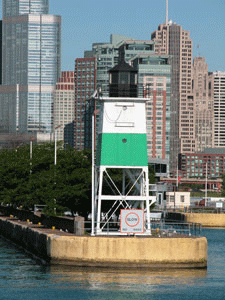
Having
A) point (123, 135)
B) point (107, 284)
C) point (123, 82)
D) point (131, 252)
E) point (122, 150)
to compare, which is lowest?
point (107, 284)

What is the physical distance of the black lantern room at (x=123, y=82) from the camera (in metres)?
64.9

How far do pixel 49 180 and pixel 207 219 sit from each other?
52.5 meters

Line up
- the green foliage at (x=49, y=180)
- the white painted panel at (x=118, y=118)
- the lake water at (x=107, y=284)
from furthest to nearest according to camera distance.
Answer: the green foliage at (x=49, y=180) < the white painted panel at (x=118, y=118) < the lake water at (x=107, y=284)

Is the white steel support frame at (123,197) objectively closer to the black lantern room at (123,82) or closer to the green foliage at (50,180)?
the black lantern room at (123,82)

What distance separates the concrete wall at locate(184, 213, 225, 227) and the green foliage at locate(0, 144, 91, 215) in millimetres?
31403

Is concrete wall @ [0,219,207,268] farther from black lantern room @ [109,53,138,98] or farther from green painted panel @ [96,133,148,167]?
black lantern room @ [109,53,138,98]

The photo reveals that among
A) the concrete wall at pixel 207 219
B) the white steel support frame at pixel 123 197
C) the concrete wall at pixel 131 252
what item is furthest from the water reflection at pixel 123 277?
the concrete wall at pixel 207 219

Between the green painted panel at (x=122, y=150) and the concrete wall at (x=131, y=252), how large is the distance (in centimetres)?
665

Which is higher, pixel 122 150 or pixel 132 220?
pixel 122 150

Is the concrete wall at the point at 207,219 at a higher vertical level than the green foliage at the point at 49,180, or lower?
lower

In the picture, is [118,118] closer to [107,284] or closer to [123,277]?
[123,277]

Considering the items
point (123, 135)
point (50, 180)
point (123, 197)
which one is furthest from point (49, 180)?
point (123, 197)

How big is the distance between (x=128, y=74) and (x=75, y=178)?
59.2ft

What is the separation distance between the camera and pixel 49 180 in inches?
3275
